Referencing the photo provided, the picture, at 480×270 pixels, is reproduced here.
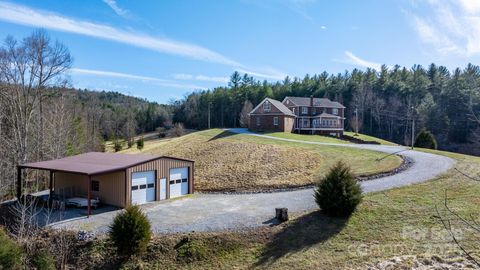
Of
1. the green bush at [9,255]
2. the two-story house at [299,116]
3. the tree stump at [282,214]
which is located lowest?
the green bush at [9,255]

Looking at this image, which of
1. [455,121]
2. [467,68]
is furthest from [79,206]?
[467,68]

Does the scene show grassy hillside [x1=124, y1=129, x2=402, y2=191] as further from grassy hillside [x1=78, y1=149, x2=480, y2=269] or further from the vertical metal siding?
grassy hillside [x1=78, y1=149, x2=480, y2=269]

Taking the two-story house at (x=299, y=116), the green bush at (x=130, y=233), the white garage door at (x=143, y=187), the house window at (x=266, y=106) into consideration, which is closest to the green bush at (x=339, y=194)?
the green bush at (x=130, y=233)

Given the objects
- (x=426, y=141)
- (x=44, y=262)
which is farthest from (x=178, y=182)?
(x=426, y=141)

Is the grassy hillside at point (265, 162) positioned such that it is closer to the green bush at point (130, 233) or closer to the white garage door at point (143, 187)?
the white garage door at point (143, 187)

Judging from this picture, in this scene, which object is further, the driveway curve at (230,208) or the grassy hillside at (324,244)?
the driveway curve at (230,208)

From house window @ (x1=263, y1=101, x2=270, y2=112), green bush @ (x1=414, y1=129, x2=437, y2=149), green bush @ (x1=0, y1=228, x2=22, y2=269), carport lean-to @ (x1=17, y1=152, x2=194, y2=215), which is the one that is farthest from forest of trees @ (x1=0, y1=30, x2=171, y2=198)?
green bush @ (x1=414, y1=129, x2=437, y2=149)

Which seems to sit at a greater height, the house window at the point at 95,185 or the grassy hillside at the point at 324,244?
the house window at the point at 95,185
